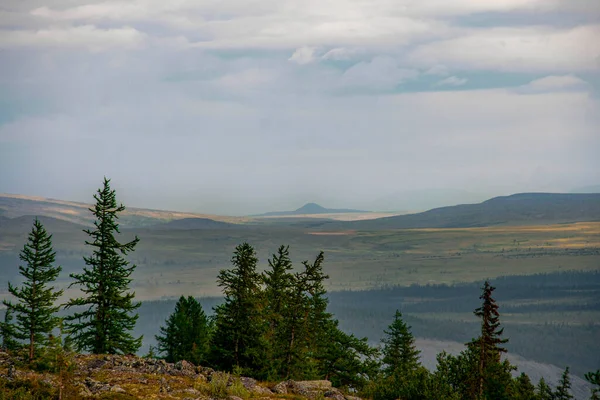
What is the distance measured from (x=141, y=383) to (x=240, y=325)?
14.3m

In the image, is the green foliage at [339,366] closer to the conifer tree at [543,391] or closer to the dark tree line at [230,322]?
the dark tree line at [230,322]

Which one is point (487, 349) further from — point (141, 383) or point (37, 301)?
point (37, 301)

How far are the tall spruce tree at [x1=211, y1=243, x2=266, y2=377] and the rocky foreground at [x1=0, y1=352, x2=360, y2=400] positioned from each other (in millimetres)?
8694

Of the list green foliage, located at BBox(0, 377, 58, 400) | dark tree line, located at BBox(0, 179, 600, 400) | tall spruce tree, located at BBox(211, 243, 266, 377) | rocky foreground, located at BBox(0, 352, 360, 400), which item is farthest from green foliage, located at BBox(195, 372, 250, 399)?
tall spruce tree, located at BBox(211, 243, 266, 377)

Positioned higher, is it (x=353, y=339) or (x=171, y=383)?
(x=171, y=383)

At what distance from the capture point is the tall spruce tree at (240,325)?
43.6 metres

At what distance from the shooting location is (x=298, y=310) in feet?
154

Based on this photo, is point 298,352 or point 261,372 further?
point 298,352

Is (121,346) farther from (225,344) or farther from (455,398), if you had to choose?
(455,398)

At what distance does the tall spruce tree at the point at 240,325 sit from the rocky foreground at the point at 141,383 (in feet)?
28.5

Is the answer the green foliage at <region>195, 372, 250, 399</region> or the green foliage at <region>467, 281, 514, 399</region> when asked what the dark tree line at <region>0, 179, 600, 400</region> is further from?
the green foliage at <region>195, 372, 250, 399</region>

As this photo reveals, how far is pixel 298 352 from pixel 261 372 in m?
4.09

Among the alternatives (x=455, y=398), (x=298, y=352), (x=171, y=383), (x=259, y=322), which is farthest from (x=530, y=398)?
Answer: (x=171, y=383)

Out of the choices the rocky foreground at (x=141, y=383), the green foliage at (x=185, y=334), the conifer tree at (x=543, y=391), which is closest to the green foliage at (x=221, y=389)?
the rocky foreground at (x=141, y=383)
